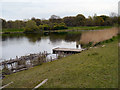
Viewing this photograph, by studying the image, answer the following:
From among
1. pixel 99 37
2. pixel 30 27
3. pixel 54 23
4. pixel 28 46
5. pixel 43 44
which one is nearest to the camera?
pixel 99 37

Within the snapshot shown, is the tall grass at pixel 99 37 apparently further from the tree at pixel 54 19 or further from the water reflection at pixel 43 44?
the tree at pixel 54 19

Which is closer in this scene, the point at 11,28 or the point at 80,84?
the point at 80,84

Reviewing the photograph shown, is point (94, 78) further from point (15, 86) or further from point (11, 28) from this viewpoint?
point (11, 28)

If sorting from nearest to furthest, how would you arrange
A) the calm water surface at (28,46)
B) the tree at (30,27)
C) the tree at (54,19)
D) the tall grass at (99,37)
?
the calm water surface at (28,46) → the tall grass at (99,37) → the tree at (30,27) → the tree at (54,19)

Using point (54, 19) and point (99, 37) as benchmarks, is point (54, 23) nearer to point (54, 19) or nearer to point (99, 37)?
point (54, 19)

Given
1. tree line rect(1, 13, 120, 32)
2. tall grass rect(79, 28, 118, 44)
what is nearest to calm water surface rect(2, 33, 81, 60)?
tall grass rect(79, 28, 118, 44)

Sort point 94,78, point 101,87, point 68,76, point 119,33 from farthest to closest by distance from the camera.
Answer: point 119,33
point 68,76
point 94,78
point 101,87

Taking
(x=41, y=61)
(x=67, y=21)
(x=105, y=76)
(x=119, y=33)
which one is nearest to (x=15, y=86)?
(x=105, y=76)

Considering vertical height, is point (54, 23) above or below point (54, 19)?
below

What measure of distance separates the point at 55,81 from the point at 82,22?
293ft

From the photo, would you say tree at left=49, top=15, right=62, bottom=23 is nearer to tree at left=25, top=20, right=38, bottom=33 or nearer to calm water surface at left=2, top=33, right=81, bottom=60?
tree at left=25, top=20, right=38, bottom=33

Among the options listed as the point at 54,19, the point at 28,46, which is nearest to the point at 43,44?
the point at 28,46

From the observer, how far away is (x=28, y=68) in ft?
46.0

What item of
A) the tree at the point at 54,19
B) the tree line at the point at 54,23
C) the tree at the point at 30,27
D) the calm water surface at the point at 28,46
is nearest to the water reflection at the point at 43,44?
the calm water surface at the point at 28,46
